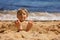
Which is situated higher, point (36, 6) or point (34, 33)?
point (34, 33)

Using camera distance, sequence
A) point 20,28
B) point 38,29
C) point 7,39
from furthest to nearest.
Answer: point 38,29
point 20,28
point 7,39

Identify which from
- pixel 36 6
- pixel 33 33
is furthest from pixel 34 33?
pixel 36 6

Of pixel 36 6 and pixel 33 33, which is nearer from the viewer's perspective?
pixel 33 33

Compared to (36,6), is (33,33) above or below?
above

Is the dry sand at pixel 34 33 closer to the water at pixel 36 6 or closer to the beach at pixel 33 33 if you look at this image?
the beach at pixel 33 33

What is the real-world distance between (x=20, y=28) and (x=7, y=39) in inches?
26.9

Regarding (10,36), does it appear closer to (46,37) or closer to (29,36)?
(29,36)

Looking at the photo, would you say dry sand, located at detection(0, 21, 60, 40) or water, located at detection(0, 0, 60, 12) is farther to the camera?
water, located at detection(0, 0, 60, 12)

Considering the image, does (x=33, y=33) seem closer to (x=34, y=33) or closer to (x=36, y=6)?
(x=34, y=33)

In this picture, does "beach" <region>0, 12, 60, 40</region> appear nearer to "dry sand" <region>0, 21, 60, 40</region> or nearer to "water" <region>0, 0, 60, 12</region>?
"dry sand" <region>0, 21, 60, 40</region>

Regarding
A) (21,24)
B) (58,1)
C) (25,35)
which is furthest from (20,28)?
(58,1)

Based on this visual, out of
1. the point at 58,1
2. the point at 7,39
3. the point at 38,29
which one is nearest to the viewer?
the point at 7,39

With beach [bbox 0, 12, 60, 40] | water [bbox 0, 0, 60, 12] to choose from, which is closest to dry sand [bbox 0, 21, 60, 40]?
beach [bbox 0, 12, 60, 40]

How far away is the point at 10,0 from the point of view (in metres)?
13.4
